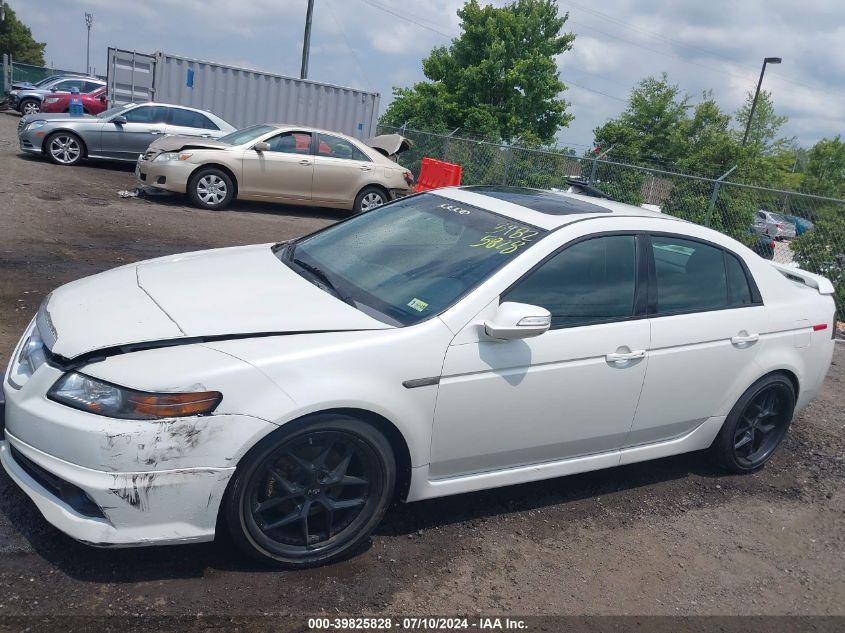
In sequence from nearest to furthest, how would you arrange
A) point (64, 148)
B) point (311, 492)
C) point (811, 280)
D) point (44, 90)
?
point (311, 492) < point (811, 280) < point (64, 148) < point (44, 90)

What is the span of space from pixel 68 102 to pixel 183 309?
25.8 m

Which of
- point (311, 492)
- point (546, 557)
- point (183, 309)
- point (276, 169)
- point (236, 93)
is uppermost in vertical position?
point (236, 93)

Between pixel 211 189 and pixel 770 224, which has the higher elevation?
pixel 770 224

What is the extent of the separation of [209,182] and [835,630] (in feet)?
35.8

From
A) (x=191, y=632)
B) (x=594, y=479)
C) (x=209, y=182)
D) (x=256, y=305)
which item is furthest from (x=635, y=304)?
(x=209, y=182)

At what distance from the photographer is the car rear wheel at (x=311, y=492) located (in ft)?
10.0

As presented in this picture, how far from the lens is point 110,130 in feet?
48.8

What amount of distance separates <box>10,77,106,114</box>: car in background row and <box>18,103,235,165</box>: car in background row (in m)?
14.0

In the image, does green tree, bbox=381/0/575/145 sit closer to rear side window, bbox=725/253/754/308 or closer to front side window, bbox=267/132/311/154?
front side window, bbox=267/132/311/154

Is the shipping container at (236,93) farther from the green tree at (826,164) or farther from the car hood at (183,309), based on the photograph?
the green tree at (826,164)

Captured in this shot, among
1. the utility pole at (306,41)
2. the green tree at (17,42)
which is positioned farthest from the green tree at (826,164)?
the green tree at (17,42)

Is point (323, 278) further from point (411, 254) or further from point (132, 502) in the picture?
point (132, 502)

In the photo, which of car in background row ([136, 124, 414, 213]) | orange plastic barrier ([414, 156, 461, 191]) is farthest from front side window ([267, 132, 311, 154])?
orange plastic barrier ([414, 156, 461, 191])

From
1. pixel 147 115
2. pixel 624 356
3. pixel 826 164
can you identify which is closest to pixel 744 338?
pixel 624 356
